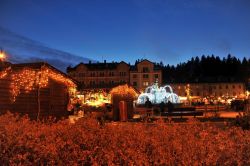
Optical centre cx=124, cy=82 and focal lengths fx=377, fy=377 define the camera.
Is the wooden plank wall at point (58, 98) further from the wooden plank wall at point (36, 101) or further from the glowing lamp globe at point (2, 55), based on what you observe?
the glowing lamp globe at point (2, 55)

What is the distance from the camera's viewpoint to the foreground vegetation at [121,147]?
705 cm

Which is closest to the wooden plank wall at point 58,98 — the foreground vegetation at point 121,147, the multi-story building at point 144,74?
the foreground vegetation at point 121,147

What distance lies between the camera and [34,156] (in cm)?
745

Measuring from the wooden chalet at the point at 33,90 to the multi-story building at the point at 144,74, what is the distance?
7120cm

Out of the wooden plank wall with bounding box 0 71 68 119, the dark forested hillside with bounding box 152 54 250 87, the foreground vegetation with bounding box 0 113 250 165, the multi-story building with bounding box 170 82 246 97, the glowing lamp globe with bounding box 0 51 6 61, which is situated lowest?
the foreground vegetation with bounding box 0 113 250 165

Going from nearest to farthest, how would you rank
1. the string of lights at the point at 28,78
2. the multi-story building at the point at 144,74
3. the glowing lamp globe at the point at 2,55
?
the string of lights at the point at 28,78 < the glowing lamp globe at the point at 2,55 < the multi-story building at the point at 144,74

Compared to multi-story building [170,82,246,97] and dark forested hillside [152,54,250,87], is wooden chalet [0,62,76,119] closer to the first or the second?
multi-story building [170,82,246,97]

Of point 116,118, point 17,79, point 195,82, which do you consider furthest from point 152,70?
point 17,79

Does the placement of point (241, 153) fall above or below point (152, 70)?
below

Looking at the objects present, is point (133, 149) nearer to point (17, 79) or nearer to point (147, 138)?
point (147, 138)

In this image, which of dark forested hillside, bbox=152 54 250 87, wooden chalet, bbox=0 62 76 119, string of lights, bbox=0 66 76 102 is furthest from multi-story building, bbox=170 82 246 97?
string of lights, bbox=0 66 76 102

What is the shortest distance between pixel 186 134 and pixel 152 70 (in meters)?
87.2

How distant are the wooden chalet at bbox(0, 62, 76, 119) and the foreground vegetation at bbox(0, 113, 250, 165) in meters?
9.00

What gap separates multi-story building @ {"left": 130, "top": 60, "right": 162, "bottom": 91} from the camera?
9531 centimetres
